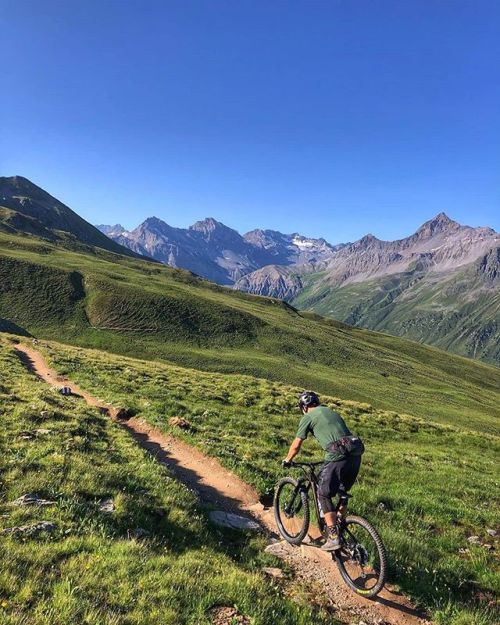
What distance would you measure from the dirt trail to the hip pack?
116 inches

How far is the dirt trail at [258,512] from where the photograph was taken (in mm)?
9086

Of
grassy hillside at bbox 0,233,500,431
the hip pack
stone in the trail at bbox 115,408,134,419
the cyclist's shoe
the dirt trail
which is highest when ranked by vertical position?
the hip pack

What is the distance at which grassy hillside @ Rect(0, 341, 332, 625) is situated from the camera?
697cm

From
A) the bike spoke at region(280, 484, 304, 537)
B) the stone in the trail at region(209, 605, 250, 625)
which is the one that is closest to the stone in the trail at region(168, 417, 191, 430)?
the bike spoke at region(280, 484, 304, 537)

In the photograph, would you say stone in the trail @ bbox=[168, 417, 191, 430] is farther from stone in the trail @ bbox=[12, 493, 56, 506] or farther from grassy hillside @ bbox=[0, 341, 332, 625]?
stone in the trail @ bbox=[12, 493, 56, 506]

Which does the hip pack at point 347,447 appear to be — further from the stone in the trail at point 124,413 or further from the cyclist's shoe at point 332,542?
the stone in the trail at point 124,413

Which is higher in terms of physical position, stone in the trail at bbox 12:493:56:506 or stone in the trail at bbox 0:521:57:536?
stone in the trail at bbox 0:521:57:536

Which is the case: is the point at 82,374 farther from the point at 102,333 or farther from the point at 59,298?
the point at 59,298

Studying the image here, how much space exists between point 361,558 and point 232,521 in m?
4.37

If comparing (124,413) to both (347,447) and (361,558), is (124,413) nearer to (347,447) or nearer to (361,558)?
(347,447)

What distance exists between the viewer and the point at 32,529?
9023 mm

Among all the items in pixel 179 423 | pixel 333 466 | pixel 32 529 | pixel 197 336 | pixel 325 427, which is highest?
pixel 325 427

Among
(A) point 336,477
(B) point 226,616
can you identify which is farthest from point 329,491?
(B) point 226,616

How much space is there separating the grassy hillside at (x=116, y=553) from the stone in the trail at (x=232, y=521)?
0.47 meters
